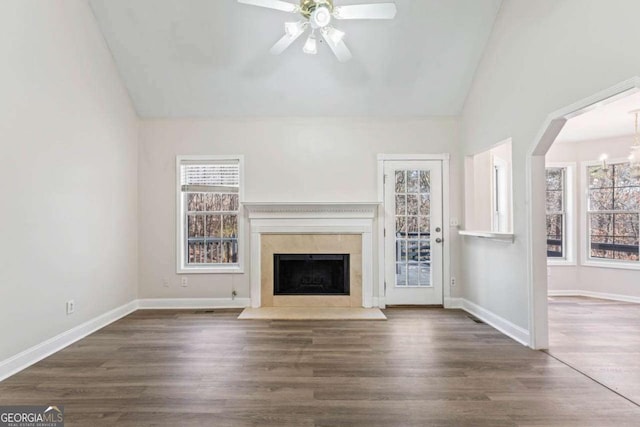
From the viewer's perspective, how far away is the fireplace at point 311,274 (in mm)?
4895

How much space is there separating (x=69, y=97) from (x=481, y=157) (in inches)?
193

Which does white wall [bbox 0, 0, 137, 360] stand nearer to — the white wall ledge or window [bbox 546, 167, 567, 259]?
the white wall ledge

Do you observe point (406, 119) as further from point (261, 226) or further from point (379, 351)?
point (379, 351)

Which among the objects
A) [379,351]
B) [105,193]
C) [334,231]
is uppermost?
[105,193]

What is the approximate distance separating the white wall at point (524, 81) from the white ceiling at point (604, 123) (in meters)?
1.05

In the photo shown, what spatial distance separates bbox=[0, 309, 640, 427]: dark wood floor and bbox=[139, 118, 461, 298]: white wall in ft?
5.18

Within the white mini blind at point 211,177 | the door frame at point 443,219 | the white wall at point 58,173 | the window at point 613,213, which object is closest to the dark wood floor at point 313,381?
the white wall at point 58,173

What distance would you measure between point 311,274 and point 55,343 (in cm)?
294

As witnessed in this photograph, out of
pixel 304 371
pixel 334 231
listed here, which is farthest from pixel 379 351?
pixel 334 231

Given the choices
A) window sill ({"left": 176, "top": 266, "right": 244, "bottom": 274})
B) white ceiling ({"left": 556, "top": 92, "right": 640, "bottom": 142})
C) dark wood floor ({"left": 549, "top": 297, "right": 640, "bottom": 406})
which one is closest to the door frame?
dark wood floor ({"left": 549, "top": 297, "right": 640, "bottom": 406})

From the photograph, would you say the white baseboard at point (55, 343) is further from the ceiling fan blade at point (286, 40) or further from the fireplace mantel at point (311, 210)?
the ceiling fan blade at point (286, 40)

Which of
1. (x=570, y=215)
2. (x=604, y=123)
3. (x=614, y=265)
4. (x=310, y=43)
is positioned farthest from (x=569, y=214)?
(x=310, y=43)

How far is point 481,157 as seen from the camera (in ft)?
15.6

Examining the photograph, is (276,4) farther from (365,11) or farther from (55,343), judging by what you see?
(55,343)
